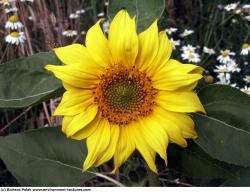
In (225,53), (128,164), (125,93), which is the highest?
(125,93)

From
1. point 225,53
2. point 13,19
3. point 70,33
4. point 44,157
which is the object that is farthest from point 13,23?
point 44,157

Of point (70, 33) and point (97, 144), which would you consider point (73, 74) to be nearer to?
point (97, 144)

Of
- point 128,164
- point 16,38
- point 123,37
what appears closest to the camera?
point 123,37

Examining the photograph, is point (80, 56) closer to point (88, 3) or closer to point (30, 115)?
point (30, 115)

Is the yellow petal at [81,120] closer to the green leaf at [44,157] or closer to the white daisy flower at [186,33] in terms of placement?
the green leaf at [44,157]

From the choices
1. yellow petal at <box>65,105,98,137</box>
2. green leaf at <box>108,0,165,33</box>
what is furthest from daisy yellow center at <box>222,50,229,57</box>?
yellow petal at <box>65,105,98,137</box>

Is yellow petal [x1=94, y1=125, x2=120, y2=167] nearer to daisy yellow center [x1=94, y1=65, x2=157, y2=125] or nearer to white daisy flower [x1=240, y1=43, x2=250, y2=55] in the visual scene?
daisy yellow center [x1=94, y1=65, x2=157, y2=125]

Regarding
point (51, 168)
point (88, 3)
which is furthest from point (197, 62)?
point (51, 168)
